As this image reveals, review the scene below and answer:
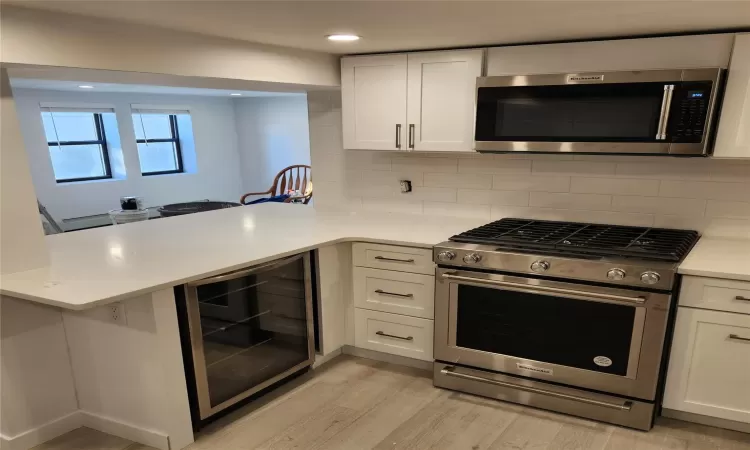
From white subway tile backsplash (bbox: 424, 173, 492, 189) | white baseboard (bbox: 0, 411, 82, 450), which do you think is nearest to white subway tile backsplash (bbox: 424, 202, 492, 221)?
white subway tile backsplash (bbox: 424, 173, 492, 189)

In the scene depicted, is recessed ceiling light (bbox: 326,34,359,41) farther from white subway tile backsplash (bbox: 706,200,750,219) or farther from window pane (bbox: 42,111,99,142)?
window pane (bbox: 42,111,99,142)

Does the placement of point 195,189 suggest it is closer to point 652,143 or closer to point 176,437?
point 176,437

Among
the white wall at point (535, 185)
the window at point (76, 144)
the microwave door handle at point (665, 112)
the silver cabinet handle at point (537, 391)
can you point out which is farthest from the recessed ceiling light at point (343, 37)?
the window at point (76, 144)

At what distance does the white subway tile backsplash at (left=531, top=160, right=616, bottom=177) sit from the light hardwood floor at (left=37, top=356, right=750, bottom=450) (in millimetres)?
1323

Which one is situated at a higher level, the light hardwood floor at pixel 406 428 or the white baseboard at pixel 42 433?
the white baseboard at pixel 42 433

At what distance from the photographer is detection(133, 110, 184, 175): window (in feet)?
24.6

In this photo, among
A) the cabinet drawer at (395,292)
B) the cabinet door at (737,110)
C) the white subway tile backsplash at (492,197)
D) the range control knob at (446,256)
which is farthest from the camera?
the white subway tile backsplash at (492,197)

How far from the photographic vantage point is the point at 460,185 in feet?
10.3

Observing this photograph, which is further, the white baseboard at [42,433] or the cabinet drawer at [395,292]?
the cabinet drawer at [395,292]

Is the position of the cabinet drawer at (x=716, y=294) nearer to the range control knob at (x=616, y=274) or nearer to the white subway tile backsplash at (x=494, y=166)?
the range control knob at (x=616, y=274)

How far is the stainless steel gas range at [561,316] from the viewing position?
2117mm

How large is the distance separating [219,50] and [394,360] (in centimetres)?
198

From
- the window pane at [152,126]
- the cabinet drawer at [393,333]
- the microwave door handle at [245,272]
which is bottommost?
the cabinet drawer at [393,333]

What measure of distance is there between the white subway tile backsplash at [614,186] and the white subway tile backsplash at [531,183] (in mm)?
61
